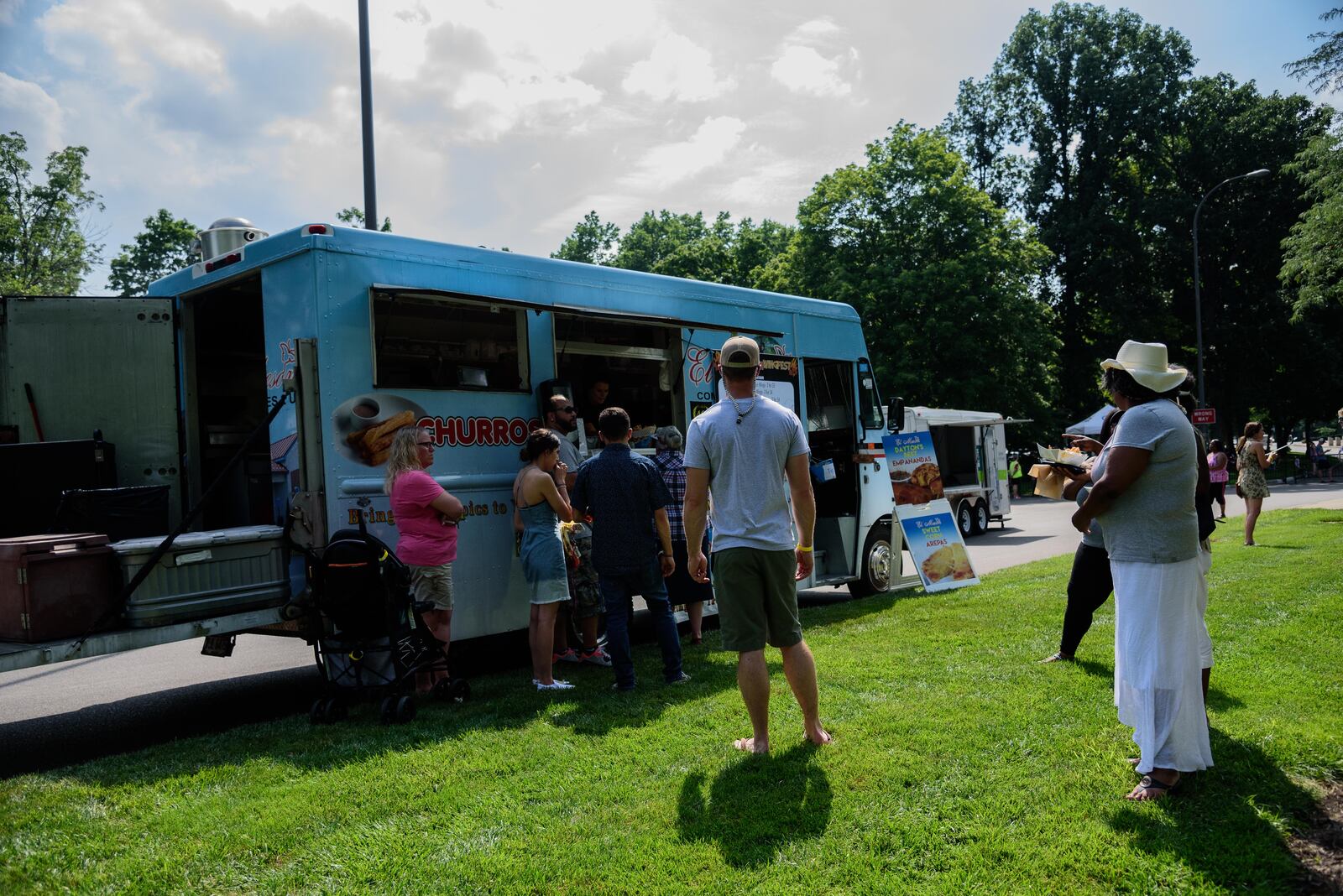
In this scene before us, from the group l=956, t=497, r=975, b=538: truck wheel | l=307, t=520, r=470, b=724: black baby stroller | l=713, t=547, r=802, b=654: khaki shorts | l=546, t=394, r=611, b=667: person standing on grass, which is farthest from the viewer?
l=956, t=497, r=975, b=538: truck wheel

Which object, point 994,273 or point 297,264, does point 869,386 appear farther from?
point 994,273

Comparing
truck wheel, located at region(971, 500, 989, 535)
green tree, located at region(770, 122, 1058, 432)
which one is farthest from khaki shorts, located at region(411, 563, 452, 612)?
green tree, located at region(770, 122, 1058, 432)

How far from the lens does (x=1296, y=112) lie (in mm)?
36844

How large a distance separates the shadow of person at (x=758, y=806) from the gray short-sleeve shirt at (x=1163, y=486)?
1703 millimetres

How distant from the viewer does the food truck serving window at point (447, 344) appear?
20.9 ft

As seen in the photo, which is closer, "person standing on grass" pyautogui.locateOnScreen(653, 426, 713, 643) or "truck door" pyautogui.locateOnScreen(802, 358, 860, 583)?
"person standing on grass" pyautogui.locateOnScreen(653, 426, 713, 643)

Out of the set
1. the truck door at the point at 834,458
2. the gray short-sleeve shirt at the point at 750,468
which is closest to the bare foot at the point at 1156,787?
the gray short-sleeve shirt at the point at 750,468

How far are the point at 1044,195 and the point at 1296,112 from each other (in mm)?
9766

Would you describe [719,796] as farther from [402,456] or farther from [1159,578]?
[402,456]

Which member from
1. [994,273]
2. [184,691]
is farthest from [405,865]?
[994,273]

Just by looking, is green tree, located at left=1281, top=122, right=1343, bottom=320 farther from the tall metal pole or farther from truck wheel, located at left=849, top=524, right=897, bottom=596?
the tall metal pole

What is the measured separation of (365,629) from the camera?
5.75 metres

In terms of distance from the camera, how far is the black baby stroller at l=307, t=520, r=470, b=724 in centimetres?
555

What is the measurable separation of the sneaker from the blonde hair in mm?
2243
